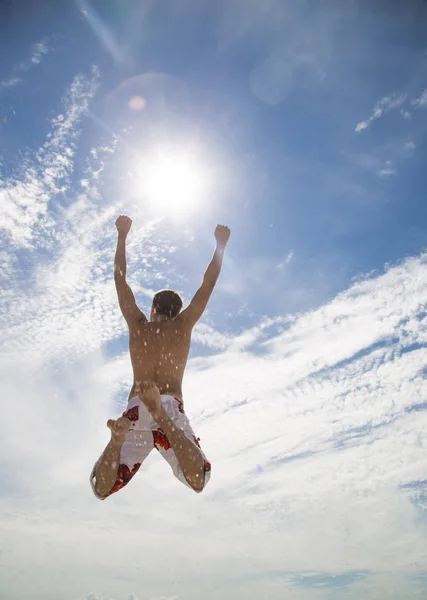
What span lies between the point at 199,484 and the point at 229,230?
444cm

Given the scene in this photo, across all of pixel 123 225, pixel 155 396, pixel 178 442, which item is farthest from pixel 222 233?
pixel 178 442

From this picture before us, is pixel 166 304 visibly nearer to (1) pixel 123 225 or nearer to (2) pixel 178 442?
(1) pixel 123 225

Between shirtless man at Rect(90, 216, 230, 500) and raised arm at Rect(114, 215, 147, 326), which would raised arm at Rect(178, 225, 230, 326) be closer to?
shirtless man at Rect(90, 216, 230, 500)

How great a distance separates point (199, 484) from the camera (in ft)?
17.2

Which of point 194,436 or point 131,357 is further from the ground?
point 131,357

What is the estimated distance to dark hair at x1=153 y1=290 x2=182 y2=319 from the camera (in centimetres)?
632

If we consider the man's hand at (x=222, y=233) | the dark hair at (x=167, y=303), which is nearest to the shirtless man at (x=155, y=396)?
the dark hair at (x=167, y=303)

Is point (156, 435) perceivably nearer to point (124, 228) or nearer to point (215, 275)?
point (215, 275)

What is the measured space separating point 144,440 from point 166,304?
Answer: 2025 millimetres

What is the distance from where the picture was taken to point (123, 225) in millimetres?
6906

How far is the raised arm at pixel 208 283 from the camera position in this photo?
6.40 metres

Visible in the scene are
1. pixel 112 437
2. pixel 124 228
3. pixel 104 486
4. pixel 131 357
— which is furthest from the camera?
pixel 124 228

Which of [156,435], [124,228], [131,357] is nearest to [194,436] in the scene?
[156,435]

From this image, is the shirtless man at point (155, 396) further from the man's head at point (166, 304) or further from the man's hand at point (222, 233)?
the man's hand at point (222, 233)
